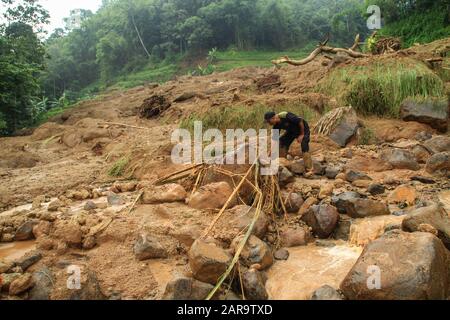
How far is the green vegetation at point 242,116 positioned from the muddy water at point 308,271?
4691 millimetres

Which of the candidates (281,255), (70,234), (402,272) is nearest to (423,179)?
(281,255)

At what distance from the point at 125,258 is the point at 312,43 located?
140 ft

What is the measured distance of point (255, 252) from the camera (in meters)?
3.28

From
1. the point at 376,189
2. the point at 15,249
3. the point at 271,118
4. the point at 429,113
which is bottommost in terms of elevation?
the point at 15,249

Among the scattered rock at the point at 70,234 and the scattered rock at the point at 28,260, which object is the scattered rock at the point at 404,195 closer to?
the scattered rock at the point at 70,234

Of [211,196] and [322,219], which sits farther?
[211,196]

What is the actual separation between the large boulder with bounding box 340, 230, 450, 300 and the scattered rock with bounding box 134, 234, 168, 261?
1588 mm

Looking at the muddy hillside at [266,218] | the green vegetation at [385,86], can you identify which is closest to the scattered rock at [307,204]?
the muddy hillside at [266,218]

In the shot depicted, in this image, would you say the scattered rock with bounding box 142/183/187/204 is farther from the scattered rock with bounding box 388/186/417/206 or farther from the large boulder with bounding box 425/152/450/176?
the large boulder with bounding box 425/152/450/176

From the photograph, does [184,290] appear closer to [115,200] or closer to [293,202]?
[293,202]

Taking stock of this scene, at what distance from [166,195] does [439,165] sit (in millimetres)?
3427

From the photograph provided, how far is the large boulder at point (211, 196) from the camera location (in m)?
4.14

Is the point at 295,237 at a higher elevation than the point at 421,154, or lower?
lower
